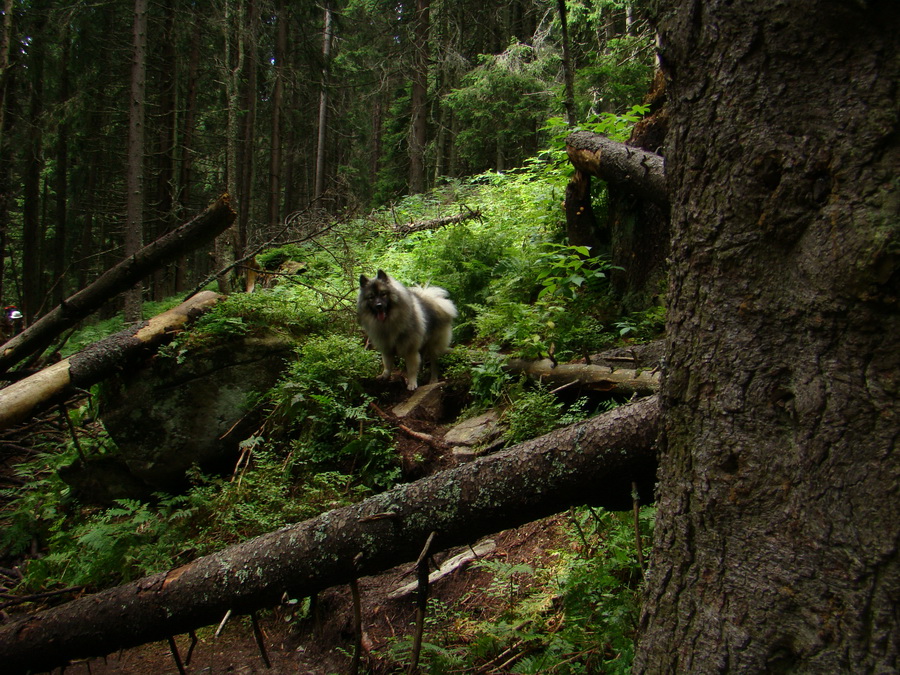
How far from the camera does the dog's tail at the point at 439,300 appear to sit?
7949 millimetres

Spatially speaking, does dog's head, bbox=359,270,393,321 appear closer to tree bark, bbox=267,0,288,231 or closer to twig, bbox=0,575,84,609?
twig, bbox=0,575,84,609

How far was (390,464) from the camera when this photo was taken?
5891 millimetres

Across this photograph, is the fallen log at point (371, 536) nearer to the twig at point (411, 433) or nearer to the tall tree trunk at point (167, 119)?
the twig at point (411, 433)

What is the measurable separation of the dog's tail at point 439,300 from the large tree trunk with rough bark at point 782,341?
615cm

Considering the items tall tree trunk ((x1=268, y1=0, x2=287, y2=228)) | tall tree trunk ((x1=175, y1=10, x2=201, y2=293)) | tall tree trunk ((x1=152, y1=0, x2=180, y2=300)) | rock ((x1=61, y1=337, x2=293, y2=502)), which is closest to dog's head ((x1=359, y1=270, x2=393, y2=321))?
rock ((x1=61, y1=337, x2=293, y2=502))

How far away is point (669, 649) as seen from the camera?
1.79 metres

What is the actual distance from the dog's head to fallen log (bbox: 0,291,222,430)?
2808 mm

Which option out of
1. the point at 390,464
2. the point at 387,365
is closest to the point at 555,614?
the point at 390,464

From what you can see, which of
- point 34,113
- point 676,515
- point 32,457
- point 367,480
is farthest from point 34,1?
point 676,515

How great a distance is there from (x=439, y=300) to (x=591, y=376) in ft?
11.3

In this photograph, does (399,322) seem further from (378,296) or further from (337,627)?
(337,627)

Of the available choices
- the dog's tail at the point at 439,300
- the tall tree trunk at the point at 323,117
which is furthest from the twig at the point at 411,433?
the tall tree trunk at the point at 323,117

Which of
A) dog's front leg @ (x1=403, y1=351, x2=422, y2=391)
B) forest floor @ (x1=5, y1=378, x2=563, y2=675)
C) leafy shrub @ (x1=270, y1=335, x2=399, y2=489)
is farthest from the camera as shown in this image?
dog's front leg @ (x1=403, y1=351, x2=422, y2=391)

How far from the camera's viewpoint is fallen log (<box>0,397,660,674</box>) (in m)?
2.41
